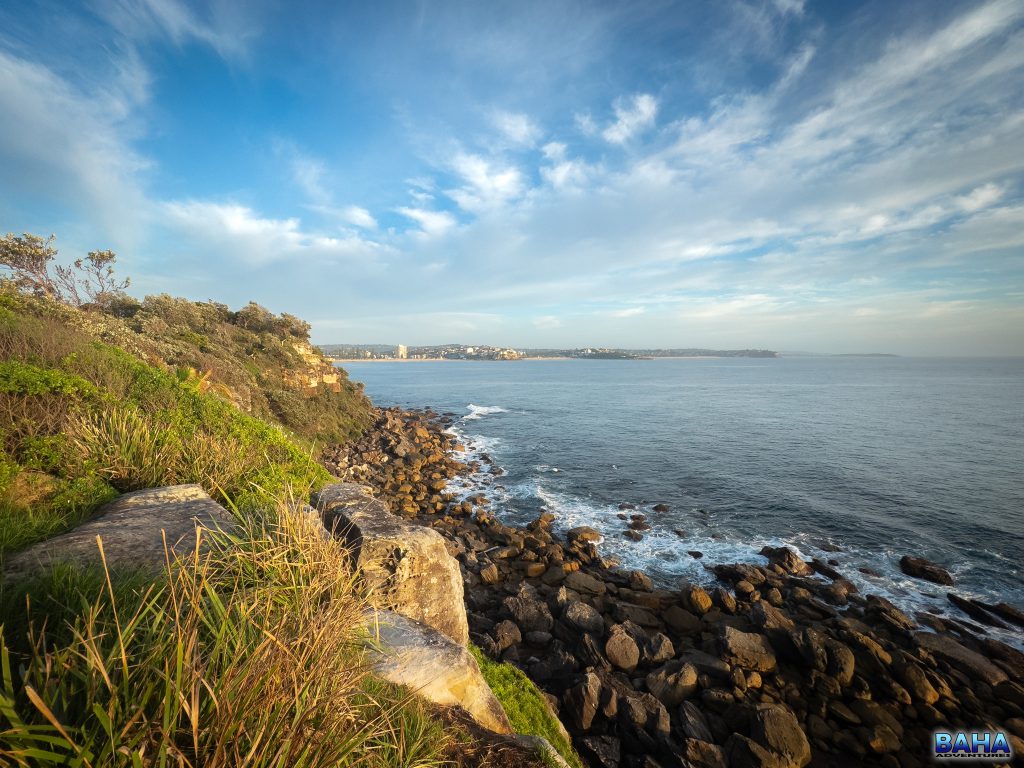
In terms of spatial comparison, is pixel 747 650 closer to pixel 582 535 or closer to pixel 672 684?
pixel 672 684

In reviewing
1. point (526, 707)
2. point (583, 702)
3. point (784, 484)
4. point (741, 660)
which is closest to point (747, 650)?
point (741, 660)

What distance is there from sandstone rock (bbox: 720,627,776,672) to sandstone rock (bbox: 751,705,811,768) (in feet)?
4.95

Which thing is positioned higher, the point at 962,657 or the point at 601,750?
the point at 601,750

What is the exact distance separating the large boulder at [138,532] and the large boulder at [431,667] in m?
2.16

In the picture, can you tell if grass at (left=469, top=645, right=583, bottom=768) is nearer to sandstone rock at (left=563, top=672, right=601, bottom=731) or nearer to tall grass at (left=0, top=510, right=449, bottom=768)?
sandstone rock at (left=563, top=672, right=601, bottom=731)

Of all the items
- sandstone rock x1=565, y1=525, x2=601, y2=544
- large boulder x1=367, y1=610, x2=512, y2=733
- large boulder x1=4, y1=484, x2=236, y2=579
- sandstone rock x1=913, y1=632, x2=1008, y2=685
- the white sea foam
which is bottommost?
the white sea foam

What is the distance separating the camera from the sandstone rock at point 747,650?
9539mm

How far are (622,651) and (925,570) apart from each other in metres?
12.6

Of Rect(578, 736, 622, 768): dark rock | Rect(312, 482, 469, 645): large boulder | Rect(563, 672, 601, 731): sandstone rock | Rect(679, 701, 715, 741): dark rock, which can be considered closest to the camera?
Rect(312, 482, 469, 645): large boulder

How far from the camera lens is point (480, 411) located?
1986 inches

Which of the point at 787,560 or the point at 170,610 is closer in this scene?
the point at 170,610

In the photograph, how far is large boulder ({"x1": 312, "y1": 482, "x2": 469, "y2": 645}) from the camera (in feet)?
19.9

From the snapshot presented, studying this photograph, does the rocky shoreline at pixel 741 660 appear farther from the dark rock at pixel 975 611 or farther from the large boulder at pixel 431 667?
the large boulder at pixel 431 667

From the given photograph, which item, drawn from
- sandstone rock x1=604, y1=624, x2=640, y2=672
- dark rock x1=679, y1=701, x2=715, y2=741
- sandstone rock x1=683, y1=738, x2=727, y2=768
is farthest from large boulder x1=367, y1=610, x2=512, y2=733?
sandstone rock x1=604, y1=624, x2=640, y2=672
